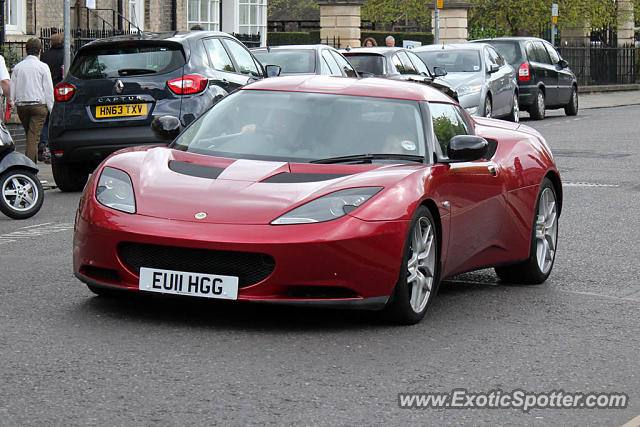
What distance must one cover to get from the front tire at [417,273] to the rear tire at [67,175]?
27.4 feet

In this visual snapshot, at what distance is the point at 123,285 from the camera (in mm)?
6887

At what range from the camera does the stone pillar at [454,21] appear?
4850cm

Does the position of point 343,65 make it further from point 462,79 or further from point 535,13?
point 535,13

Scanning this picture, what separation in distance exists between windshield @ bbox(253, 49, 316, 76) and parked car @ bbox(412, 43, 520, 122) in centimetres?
519

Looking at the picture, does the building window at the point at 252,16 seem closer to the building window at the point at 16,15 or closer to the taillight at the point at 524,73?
the taillight at the point at 524,73

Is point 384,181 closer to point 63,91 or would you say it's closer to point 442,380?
point 442,380

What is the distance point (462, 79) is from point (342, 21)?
2151cm

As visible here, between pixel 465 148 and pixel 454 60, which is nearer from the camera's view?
pixel 465 148

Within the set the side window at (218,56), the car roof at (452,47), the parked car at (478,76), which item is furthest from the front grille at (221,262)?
the car roof at (452,47)

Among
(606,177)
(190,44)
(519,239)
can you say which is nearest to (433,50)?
(606,177)

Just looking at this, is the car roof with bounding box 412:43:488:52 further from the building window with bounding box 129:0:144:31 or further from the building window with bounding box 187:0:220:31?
the building window with bounding box 187:0:220:31

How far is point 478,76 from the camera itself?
25531mm

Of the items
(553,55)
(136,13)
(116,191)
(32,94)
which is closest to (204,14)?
(136,13)

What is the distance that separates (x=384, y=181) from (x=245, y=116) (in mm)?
1304
